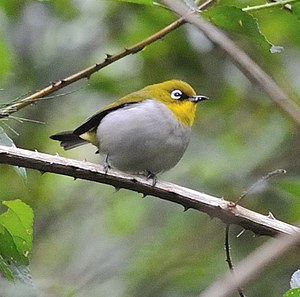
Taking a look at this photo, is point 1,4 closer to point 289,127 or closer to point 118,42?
point 118,42

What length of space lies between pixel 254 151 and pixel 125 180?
2.32 metres

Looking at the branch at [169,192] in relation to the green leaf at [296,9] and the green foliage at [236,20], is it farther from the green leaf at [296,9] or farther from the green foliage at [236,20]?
the green leaf at [296,9]

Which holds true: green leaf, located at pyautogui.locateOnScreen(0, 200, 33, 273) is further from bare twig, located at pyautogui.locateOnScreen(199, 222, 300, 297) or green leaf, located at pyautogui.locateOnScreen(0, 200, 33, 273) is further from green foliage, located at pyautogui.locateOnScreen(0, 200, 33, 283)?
bare twig, located at pyautogui.locateOnScreen(199, 222, 300, 297)

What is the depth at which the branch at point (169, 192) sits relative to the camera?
92.0 inches

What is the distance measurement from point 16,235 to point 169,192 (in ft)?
2.28

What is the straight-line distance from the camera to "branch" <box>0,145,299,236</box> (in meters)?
2.34

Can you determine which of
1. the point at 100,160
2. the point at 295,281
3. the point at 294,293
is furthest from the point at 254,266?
the point at 100,160

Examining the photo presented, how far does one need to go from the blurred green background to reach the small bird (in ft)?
1.71

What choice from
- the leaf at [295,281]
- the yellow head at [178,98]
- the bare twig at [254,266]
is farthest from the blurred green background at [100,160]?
the bare twig at [254,266]

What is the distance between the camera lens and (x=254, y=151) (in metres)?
4.75

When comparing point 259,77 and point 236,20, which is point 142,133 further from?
point 259,77

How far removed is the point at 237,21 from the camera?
7.82 feet

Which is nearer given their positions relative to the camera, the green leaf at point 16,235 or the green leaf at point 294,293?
the green leaf at point 294,293

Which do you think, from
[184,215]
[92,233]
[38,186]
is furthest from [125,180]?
[92,233]
